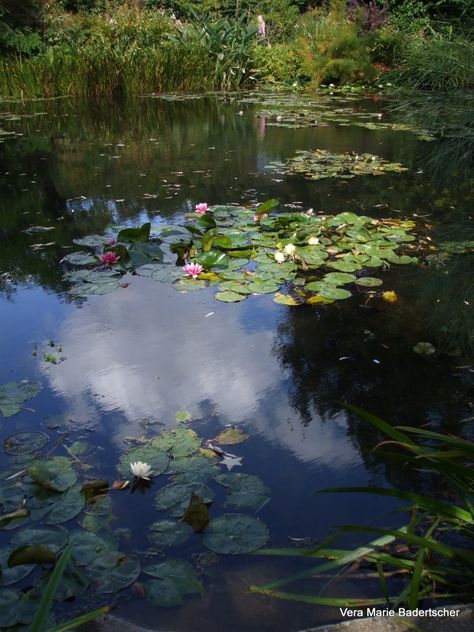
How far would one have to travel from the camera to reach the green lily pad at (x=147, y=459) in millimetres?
1539

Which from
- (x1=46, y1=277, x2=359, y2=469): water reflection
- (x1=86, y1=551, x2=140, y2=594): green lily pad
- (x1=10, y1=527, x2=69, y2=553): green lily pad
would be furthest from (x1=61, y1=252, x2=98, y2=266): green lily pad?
(x1=86, y1=551, x2=140, y2=594): green lily pad

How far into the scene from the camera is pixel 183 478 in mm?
1521

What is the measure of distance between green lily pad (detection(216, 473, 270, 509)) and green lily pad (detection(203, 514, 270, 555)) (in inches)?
2.1

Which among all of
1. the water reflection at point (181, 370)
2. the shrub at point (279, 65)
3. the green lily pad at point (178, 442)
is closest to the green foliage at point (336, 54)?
the shrub at point (279, 65)

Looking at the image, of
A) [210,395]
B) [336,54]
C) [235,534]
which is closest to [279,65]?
[336,54]

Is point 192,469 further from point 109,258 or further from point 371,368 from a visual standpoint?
point 109,258

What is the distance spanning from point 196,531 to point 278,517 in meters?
0.20

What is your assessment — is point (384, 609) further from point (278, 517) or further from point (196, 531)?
point (196, 531)

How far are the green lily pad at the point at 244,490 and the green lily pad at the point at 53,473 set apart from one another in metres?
0.39

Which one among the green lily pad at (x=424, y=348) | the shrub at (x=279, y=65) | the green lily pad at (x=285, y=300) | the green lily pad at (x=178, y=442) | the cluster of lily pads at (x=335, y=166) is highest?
the shrub at (x=279, y=65)

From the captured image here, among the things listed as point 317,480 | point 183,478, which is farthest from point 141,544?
point 317,480

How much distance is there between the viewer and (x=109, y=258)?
286 centimetres

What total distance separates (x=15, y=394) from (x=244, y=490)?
86cm

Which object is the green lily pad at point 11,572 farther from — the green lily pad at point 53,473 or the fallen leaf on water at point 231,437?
the fallen leaf on water at point 231,437
